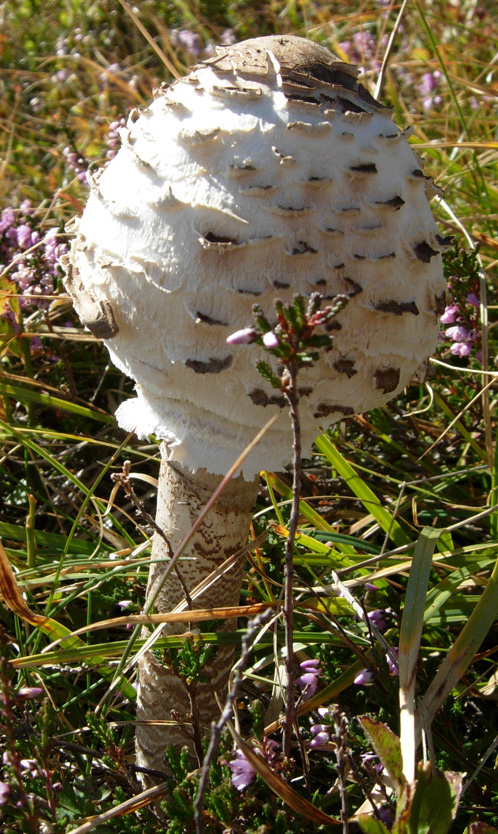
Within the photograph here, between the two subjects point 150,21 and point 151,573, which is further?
point 150,21

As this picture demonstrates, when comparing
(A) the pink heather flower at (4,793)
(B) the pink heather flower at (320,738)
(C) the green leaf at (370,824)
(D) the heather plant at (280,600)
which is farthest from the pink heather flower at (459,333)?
(A) the pink heather flower at (4,793)

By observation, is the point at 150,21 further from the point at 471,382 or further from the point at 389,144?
the point at 389,144

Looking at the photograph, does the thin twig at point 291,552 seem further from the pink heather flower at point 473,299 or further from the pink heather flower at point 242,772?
the pink heather flower at point 473,299

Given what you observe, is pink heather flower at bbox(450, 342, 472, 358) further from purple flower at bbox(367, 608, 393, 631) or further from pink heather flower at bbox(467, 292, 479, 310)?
purple flower at bbox(367, 608, 393, 631)

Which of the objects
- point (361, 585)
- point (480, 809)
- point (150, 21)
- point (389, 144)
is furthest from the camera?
point (150, 21)

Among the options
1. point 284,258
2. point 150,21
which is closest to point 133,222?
point 284,258

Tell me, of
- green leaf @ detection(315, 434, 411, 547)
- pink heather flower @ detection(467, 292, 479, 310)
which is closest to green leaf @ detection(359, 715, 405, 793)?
green leaf @ detection(315, 434, 411, 547)

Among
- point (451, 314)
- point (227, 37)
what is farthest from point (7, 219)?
point (227, 37)
